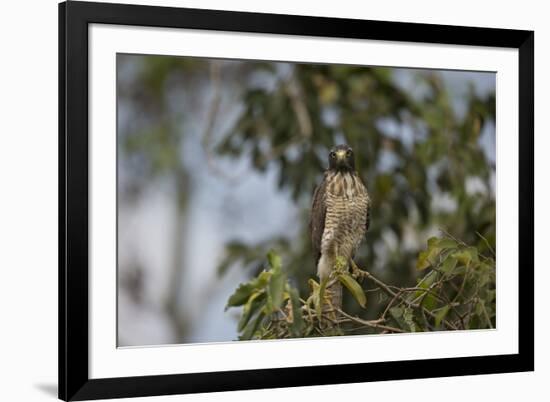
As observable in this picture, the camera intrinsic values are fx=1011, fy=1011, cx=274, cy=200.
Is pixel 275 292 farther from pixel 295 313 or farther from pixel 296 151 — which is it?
pixel 296 151

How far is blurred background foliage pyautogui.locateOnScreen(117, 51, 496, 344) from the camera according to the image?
2.28 metres

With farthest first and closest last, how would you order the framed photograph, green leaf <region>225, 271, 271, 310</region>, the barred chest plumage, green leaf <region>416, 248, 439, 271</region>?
green leaf <region>416, 248, 439, 271</region>, the barred chest plumage, green leaf <region>225, 271, 271, 310</region>, the framed photograph

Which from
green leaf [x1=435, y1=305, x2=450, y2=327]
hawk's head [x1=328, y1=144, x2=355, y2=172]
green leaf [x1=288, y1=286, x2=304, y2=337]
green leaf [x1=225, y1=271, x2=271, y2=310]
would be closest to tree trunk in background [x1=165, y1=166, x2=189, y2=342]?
green leaf [x1=225, y1=271, x2=271, y2=310]

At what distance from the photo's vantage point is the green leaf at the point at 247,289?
7.76 ft

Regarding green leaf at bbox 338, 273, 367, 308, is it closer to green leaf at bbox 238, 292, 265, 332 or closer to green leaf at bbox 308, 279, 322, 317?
green leaf at bbox 308, 279, 322, 317

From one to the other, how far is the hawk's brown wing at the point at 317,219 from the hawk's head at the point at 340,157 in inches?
2.6

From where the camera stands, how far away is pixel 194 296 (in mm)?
2316

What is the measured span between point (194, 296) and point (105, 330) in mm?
219

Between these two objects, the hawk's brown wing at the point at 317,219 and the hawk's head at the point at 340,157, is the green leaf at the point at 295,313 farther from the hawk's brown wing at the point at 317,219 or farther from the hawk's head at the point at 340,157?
the hawk's head at the point at 340,157

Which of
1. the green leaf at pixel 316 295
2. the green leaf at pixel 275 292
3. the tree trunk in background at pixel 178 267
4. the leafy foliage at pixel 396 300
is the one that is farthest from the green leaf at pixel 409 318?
the tree trunk in background at pixel 178 267

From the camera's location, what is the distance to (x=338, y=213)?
2.47 metres

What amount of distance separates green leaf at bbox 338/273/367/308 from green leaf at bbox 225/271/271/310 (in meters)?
0.20

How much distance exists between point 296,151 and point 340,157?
114mm

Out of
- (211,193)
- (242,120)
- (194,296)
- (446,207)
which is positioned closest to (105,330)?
(194,296)
